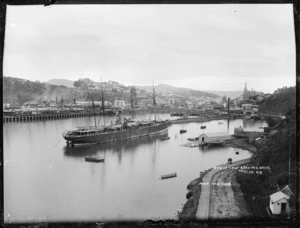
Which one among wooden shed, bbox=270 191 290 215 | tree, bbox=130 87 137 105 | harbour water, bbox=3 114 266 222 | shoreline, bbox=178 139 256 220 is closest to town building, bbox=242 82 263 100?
harbour water, bbox=3 114 266 222

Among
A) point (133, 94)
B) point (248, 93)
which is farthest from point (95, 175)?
point (248, 93)

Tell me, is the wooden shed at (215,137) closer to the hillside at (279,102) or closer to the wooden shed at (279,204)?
the hillside at (279,102)

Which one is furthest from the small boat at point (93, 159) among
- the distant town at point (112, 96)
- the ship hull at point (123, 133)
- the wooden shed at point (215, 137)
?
the wooden shed at point (215, 137)

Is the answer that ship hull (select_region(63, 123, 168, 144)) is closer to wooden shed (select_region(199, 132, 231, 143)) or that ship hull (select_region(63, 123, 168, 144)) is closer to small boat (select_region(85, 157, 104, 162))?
small boat (select_region(85, 157, 104, 162))

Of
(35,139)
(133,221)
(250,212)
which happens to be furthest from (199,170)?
(35,139)

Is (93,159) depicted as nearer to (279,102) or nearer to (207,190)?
(207,190)

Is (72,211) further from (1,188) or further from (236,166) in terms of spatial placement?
(236,166)

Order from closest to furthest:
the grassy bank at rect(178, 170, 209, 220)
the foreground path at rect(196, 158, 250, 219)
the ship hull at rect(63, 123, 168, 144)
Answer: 1. the foreground path at rect(196, 158, 250, 219)
2. the grassy bank at rect(178, 170, 209, 220)
3. the ship hull at rect(63, 123, 168, 144)
